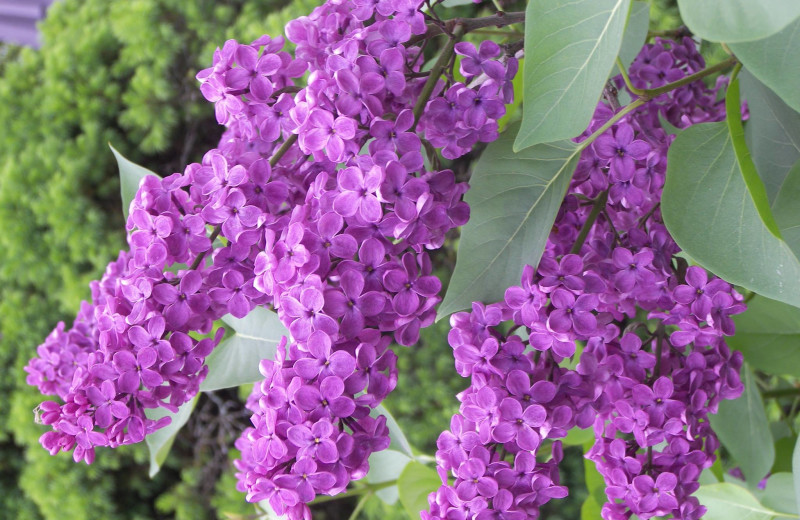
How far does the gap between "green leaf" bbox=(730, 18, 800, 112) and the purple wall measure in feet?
8.50

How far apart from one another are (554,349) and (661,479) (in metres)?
0.08

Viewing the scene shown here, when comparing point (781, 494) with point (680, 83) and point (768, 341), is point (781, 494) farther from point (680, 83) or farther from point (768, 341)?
point (680, 83)

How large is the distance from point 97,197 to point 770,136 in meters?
1.28

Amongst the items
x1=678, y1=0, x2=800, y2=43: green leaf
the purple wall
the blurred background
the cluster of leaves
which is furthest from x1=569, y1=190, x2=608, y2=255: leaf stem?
the purple wall

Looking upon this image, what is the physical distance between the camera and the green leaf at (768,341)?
437 millimetres

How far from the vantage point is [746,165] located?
0.89 ft

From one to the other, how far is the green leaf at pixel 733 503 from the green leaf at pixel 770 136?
6.6 inches

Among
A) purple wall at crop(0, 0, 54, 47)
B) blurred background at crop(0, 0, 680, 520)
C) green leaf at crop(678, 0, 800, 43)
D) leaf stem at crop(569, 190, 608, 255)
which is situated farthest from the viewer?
purple wall at crop(0, 0, 54, 47)

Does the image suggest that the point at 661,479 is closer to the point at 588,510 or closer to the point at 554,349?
the point at 554,349

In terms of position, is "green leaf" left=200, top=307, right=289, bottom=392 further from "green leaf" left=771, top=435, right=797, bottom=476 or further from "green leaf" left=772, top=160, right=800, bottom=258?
"green leaf" left=771, top=435, right=797, bottom=476

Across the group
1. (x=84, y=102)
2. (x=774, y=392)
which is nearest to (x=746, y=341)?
(x=774, y=392)

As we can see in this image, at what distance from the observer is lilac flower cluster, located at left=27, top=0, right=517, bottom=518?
0.25 meters

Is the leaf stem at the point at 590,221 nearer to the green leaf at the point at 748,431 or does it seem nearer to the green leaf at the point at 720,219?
the green leaf at the point at 720,219

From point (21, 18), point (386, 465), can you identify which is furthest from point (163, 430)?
point (21, 18)
